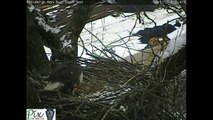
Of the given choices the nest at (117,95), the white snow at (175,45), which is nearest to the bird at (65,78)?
the nest at (117,95)

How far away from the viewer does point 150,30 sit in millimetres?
2615

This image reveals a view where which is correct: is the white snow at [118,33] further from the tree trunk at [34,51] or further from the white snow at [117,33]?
the tree trunk at [34,51]

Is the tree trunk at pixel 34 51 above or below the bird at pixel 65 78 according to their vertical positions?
above

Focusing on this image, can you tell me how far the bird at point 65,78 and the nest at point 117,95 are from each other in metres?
0.03

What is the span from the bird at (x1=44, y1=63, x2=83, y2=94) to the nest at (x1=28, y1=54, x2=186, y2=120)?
0.09 feet

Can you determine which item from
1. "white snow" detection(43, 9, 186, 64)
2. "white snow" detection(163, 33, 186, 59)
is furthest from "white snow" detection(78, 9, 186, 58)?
"white snow" detection(163, 33, 186, 59)

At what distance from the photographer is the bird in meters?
2.59

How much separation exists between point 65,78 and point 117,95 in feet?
0.87

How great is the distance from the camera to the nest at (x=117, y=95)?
8.55 feet

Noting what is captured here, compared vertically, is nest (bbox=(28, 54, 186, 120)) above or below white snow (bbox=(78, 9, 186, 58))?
below

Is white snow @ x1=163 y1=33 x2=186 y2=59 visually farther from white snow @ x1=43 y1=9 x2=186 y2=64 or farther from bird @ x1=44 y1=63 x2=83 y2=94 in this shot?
bird @ x1=44 y1=63 x2=83 y2=94
